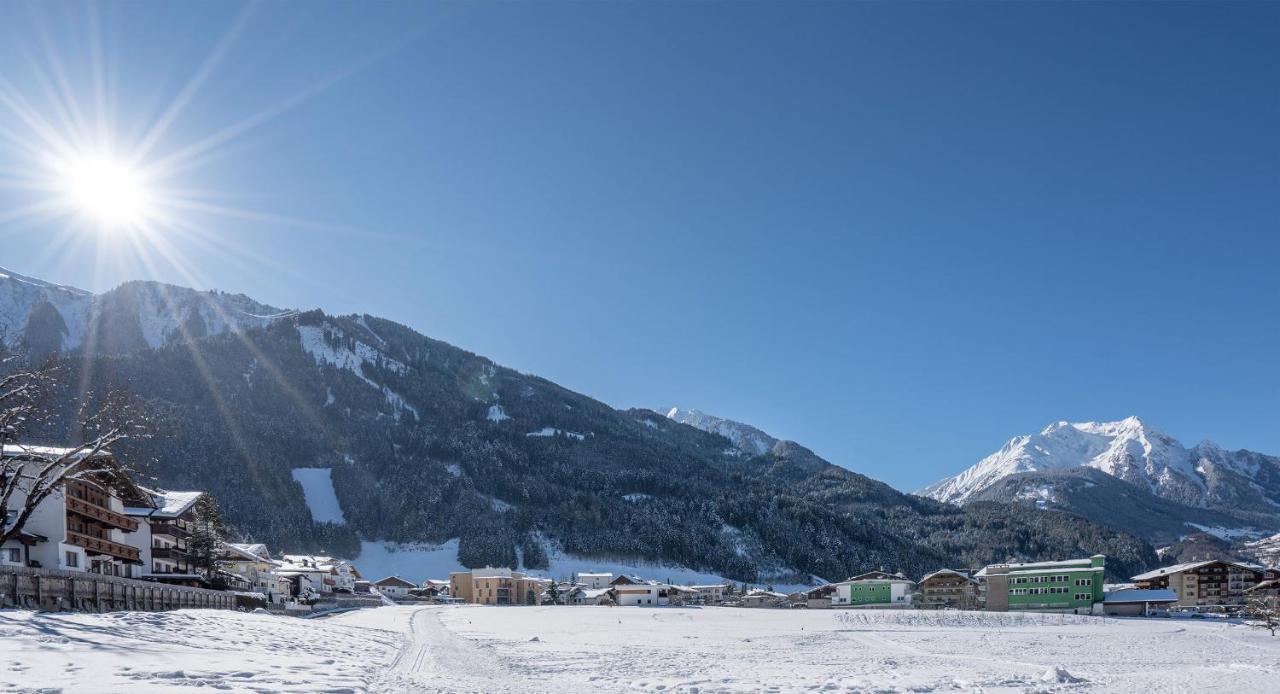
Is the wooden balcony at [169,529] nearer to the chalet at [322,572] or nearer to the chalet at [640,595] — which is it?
the chalet at [322,572]

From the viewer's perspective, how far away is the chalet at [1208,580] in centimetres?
12456

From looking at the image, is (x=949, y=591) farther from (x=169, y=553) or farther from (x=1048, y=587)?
(x=169, y=553)

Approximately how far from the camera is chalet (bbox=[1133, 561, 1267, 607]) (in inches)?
4904

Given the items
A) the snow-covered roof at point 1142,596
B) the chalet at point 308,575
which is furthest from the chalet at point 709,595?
the chalet at point 308,575

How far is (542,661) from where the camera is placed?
30.3 m

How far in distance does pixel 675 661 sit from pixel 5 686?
22.0 meters

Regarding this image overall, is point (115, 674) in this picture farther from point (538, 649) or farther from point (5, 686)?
point (538, 649)

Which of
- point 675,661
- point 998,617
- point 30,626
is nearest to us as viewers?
point 30,626

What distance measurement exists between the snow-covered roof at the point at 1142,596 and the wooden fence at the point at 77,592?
113 meters

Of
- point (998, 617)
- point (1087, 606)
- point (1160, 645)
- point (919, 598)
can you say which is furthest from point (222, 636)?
point (919, 598)

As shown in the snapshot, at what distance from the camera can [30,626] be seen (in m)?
21.8

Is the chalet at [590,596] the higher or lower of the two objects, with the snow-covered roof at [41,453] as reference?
lower

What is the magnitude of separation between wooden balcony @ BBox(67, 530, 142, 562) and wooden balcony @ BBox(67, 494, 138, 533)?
1.27m

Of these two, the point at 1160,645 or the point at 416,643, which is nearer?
the point at 416,643
